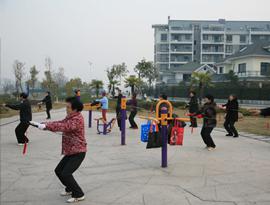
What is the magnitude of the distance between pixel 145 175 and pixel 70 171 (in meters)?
1.80

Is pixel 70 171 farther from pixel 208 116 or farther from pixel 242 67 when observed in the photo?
pixel 242 67

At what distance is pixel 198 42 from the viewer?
72625mm

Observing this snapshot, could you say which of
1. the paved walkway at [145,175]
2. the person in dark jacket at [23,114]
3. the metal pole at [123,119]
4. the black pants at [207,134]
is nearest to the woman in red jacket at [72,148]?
the paved walkway at [145,175]

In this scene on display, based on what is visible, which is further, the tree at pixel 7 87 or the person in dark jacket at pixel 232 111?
the tree at pixel 7 87

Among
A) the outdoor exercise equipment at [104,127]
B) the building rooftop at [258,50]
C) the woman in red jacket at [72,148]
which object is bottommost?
the outdoor exercise equipment at [104,127]

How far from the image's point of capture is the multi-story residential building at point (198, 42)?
70.9 meters

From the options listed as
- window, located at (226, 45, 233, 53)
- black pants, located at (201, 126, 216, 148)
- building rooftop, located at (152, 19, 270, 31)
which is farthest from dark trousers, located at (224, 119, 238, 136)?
building rooftop, located at (152, 19, 270, 31)

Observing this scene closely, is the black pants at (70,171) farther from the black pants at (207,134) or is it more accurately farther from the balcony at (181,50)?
the balcony at (181,50)

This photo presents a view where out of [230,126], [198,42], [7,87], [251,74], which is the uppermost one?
[198,42]

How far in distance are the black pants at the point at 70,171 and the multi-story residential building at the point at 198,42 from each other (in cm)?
6658

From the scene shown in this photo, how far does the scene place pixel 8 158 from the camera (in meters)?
7.34

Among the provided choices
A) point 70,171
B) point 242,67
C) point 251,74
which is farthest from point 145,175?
point 242,67

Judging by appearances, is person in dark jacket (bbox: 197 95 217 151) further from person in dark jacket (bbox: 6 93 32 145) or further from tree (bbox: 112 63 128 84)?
tree (bbox: 112 63 128 84)

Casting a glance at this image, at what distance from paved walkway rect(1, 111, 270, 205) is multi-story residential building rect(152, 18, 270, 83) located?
A: 63188mm
